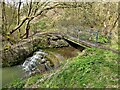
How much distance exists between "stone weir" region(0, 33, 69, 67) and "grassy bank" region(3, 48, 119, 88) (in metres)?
4.00

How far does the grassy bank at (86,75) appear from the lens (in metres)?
7.35

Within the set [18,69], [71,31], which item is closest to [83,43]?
[71,31]

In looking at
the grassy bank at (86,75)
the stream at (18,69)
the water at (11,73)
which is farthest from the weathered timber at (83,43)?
the water at (11,73)

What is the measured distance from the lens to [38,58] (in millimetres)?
12750

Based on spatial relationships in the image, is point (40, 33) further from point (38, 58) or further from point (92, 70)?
point (92, 70)

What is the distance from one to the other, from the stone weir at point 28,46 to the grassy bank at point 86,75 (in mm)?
4000

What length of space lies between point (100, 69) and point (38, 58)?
17.7ft

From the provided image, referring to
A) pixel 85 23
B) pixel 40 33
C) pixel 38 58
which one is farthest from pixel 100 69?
pixel 40 33

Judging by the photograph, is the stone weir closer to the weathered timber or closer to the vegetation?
the vegetation

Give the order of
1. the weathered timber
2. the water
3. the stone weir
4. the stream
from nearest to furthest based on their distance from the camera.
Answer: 1. the weathered timber
2. the water
3. the stream
4. the stone weir

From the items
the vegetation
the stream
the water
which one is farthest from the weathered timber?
the water

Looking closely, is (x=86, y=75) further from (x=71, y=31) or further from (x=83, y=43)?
(x=71, y=31)

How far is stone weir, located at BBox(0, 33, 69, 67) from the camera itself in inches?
522

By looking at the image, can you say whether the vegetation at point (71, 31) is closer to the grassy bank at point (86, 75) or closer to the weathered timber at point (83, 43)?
the grassy bank at point (86, 75)
